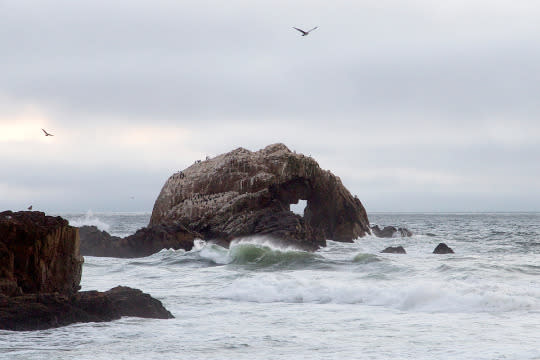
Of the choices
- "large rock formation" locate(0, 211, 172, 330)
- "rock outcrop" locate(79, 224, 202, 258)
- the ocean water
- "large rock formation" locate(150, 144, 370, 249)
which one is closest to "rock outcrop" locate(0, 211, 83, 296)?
"large rock formation" locate(0, 211, 172, 330)

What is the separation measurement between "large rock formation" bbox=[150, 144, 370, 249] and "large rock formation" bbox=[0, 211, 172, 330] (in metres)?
17.8

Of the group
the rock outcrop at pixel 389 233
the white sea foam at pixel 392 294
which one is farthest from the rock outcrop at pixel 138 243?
the rock outcrop at pixel 389 233

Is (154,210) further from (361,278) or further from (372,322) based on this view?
(372,322)

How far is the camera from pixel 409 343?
36.9 ft

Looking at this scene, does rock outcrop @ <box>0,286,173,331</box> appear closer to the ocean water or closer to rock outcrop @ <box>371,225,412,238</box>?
the ocean water

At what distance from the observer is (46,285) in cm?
1290

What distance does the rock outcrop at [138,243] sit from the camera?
30.1 meters

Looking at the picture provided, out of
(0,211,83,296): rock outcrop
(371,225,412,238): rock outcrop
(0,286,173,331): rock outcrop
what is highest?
(0,211,83,296): rock outcrop

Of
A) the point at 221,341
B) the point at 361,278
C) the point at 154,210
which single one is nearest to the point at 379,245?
the point at 154,210

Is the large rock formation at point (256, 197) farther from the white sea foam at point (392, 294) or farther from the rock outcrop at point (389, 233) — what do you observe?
the white sea foam at point (392, 294)

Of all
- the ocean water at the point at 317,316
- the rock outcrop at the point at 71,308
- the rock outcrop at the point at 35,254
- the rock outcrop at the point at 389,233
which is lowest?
the ocean water at the point at 317,316

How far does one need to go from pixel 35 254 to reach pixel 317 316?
19.2 ft

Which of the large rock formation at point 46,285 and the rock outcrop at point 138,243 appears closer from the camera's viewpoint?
the large rock formation at point 46,285

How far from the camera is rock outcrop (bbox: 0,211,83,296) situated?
12.4 metres
